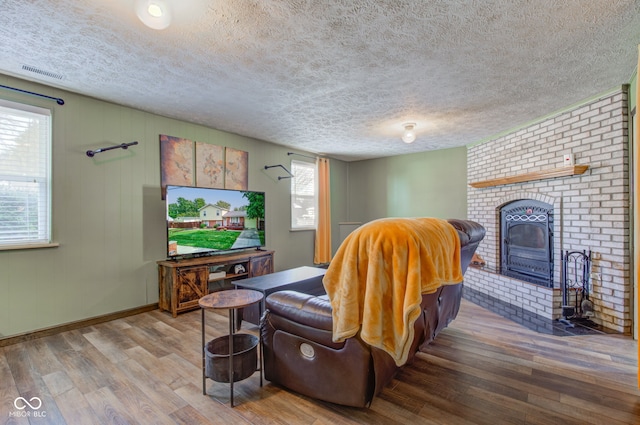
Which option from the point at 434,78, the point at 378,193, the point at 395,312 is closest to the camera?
the point at 395,312

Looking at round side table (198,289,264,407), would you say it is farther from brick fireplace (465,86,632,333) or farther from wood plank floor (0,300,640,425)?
brick fireplace (465,86,632,333)

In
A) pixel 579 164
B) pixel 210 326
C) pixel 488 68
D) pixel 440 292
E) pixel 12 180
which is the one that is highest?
pixel 488 68

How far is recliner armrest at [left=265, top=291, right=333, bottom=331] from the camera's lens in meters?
1.67

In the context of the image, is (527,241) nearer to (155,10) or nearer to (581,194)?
(581,194)

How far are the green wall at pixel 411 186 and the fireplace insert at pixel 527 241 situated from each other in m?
1.00

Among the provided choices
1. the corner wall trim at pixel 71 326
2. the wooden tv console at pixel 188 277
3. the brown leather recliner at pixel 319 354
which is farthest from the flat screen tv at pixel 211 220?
the brown leather recliner at pixel 319 354

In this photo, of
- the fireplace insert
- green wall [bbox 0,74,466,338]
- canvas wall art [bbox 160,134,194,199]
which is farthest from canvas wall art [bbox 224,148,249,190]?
the fireplace insert

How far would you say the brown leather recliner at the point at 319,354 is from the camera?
5.35 feet

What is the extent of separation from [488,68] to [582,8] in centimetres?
73

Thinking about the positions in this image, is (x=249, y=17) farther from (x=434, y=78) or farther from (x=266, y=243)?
(x=266, y=243)

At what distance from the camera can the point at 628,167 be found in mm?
2811

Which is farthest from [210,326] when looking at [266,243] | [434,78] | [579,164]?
[579,164]

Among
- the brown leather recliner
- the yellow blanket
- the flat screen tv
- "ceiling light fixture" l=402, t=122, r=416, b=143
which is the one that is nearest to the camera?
the yellow blanket

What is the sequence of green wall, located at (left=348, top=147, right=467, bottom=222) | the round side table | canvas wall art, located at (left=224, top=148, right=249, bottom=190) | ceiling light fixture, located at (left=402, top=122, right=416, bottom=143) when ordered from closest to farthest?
1. the round side table
2. ceiling light fixture, located at (left=402, top=122, right=416, bottom=143)
3. canvas wall art, located at (left=224, top=148, right=249, bottom=190)
4. green wall, located at (left=348, top=147, right=467, bottom=222)
